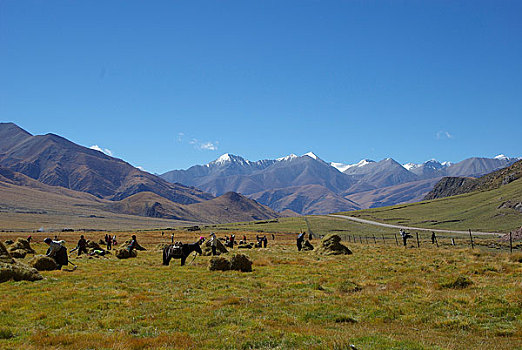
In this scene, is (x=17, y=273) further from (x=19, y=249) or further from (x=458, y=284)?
(x=458, y=284)

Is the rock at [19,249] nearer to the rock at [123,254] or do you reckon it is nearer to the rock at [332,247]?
the rock at [123,254]

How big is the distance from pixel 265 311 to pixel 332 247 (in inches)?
972

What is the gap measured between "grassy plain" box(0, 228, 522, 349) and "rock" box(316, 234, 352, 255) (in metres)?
13.8

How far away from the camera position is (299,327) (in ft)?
40.0

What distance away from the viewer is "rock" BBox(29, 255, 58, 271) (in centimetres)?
2548

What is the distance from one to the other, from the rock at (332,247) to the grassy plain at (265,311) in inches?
545

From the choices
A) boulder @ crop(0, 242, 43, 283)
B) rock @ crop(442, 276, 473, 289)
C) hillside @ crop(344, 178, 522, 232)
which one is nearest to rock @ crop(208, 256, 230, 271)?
boulder @ crop(0, 242, 43, 283)

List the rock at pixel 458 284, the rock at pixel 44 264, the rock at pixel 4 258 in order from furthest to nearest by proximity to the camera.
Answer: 1. the rock at pixel 44 264
2. the rock at pixel 4 258
3. the rock at pixel 458 284

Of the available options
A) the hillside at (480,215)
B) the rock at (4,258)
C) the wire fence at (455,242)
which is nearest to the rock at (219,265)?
the rock at (4,258)

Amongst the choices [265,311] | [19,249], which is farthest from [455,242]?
[19,249]

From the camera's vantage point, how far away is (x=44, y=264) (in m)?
25.5

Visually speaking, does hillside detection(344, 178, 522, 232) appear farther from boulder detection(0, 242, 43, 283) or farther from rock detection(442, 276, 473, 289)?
boulder detection(0, 242, 43, 283)

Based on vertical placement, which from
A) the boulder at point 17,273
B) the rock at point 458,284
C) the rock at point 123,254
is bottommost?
the rock at point 458,284

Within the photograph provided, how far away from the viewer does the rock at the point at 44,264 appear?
83.6 ft
